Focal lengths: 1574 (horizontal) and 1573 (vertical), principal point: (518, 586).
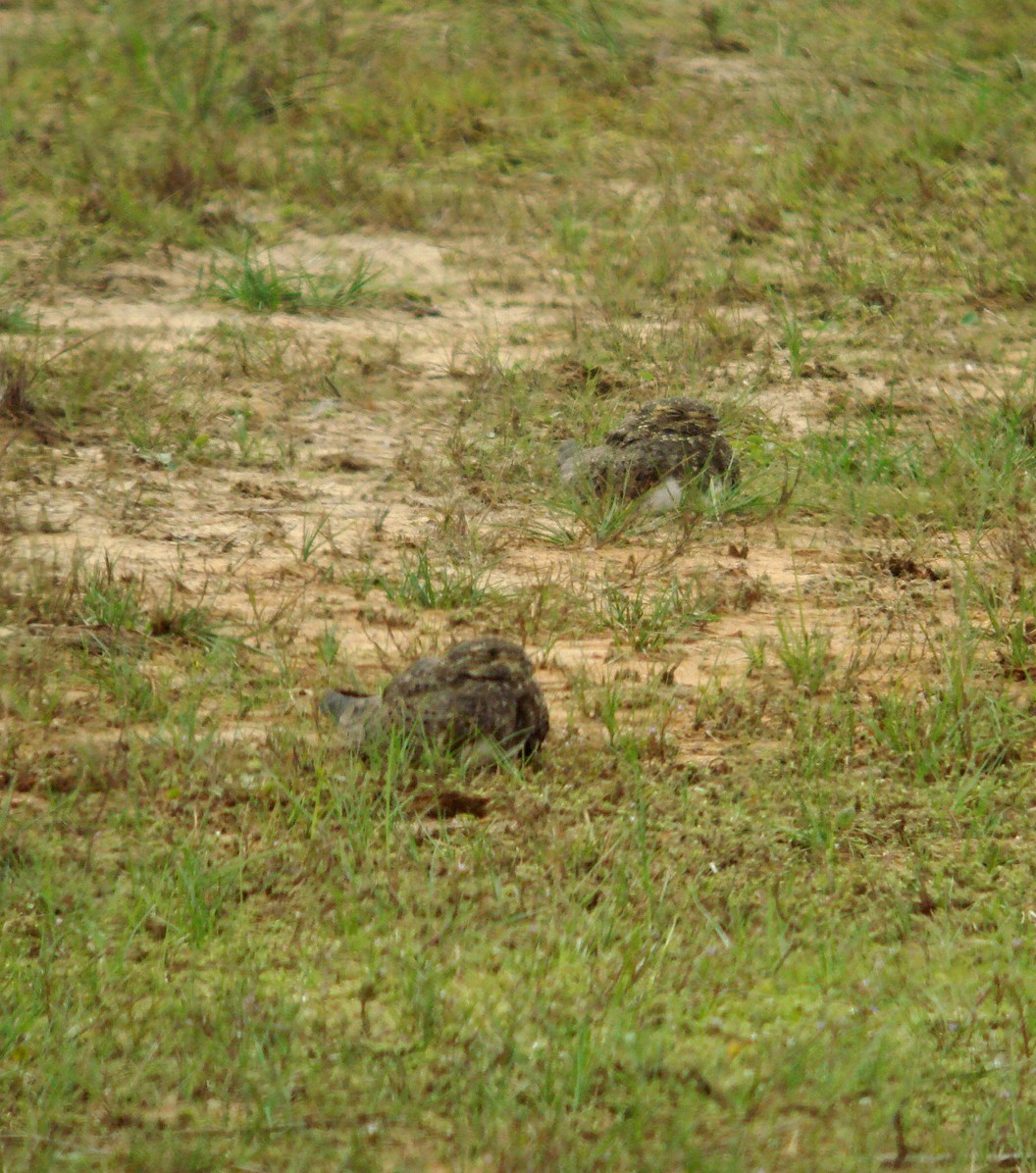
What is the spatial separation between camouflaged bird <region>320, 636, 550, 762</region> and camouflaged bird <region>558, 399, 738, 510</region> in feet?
5.42

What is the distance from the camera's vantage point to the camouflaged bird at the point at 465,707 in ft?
11.7

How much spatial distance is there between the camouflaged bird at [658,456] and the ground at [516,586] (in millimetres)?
101

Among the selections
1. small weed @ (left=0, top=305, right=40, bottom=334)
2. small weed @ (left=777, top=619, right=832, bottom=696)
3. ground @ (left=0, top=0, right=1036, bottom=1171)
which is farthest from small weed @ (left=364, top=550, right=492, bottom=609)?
small weed @ (left=0, top=305, right=40, bottom=334)

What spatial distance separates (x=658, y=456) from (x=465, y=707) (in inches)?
74.9

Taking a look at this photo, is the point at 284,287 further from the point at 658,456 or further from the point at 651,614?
the point at 651,614

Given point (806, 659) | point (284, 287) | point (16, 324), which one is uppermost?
point (806, 659)

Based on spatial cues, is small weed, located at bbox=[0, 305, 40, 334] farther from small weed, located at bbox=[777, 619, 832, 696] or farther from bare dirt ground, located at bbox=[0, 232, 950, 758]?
small weed, located at bbox=[777, 619, 832, 696]

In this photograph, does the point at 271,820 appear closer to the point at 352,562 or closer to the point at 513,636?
the point at 513,636

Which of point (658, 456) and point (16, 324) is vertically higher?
point (658, 456)

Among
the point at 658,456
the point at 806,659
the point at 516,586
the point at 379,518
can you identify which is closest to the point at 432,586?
the point at 516,586

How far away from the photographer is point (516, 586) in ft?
15.2

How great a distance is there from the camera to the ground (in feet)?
8.66

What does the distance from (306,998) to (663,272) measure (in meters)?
4.96

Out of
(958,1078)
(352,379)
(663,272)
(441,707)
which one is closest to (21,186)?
(352,379)
